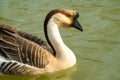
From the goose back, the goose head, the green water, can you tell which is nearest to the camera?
the goose back

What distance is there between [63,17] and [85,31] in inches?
90.3

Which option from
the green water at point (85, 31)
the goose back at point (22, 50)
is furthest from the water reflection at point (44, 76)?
the goose back at point (22, 50)

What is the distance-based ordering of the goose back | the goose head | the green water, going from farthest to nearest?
the green water, the goose head, the goose back

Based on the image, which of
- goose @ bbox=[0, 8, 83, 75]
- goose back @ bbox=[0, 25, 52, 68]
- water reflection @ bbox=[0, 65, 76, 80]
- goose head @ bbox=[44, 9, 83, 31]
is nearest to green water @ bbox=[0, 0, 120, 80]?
water reflection @ bbox=[0, 65, 76, 80]

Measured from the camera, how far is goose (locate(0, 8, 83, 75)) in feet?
32.4

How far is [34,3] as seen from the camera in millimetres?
14531

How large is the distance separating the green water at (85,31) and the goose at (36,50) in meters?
0.20

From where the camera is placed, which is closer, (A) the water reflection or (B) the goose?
(B) the goose

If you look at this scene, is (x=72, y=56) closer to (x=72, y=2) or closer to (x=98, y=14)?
(x=98, y=14)

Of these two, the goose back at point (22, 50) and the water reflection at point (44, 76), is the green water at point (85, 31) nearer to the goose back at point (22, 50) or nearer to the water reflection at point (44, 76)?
the water reflection at point (44, 76)

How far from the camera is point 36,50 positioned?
984 centimetres

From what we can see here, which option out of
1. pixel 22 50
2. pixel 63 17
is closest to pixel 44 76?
pixel 22 50

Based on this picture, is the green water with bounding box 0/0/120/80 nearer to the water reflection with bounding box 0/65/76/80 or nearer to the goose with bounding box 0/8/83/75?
the water reflection with bounding box 0/65/76/80

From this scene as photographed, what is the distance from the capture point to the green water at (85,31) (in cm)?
1010
